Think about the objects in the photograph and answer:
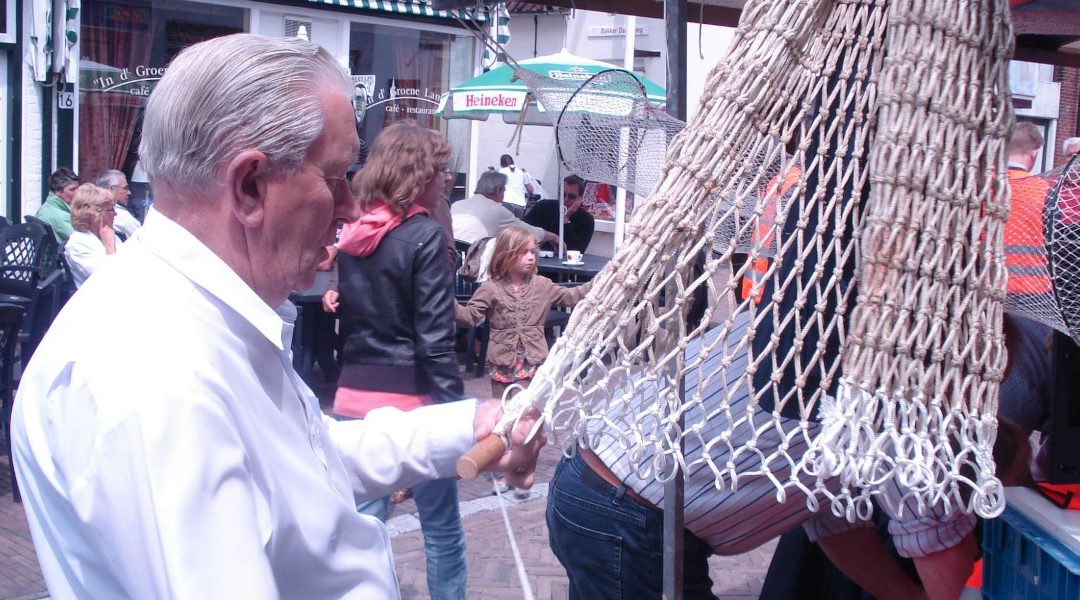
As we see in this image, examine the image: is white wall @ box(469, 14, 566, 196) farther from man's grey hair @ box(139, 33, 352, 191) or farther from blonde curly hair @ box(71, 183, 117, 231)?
man's grey hair @ box(139, 33, 352, 191)

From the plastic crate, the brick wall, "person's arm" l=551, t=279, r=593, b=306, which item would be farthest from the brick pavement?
the brick wall

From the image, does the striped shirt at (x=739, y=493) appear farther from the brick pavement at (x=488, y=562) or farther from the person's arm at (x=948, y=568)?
the brick pavement at (x=488, y=562)

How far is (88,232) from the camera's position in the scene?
22.1 ft

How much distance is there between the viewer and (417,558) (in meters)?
4.77

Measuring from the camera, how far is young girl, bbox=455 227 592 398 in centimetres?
582

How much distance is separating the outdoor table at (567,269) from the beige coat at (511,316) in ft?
9.32

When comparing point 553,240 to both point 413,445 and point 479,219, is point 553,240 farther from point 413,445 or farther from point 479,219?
point 413,445

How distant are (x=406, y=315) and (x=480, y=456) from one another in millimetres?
2221

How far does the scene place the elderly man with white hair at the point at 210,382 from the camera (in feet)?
3.59

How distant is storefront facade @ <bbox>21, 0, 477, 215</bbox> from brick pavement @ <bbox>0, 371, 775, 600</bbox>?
6.18m

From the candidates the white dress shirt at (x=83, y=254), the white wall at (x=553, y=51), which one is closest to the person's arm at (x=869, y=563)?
the white dress shirt at (x=83, y=254)

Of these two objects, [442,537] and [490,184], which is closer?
[442,537]

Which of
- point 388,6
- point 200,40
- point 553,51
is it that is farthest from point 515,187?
point 200,40

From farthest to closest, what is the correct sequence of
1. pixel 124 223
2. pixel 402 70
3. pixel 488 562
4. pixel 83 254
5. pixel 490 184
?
pixel 402 70
pixel 490 184
pixel 124 223
pixel 83 254
pixel 488 562
